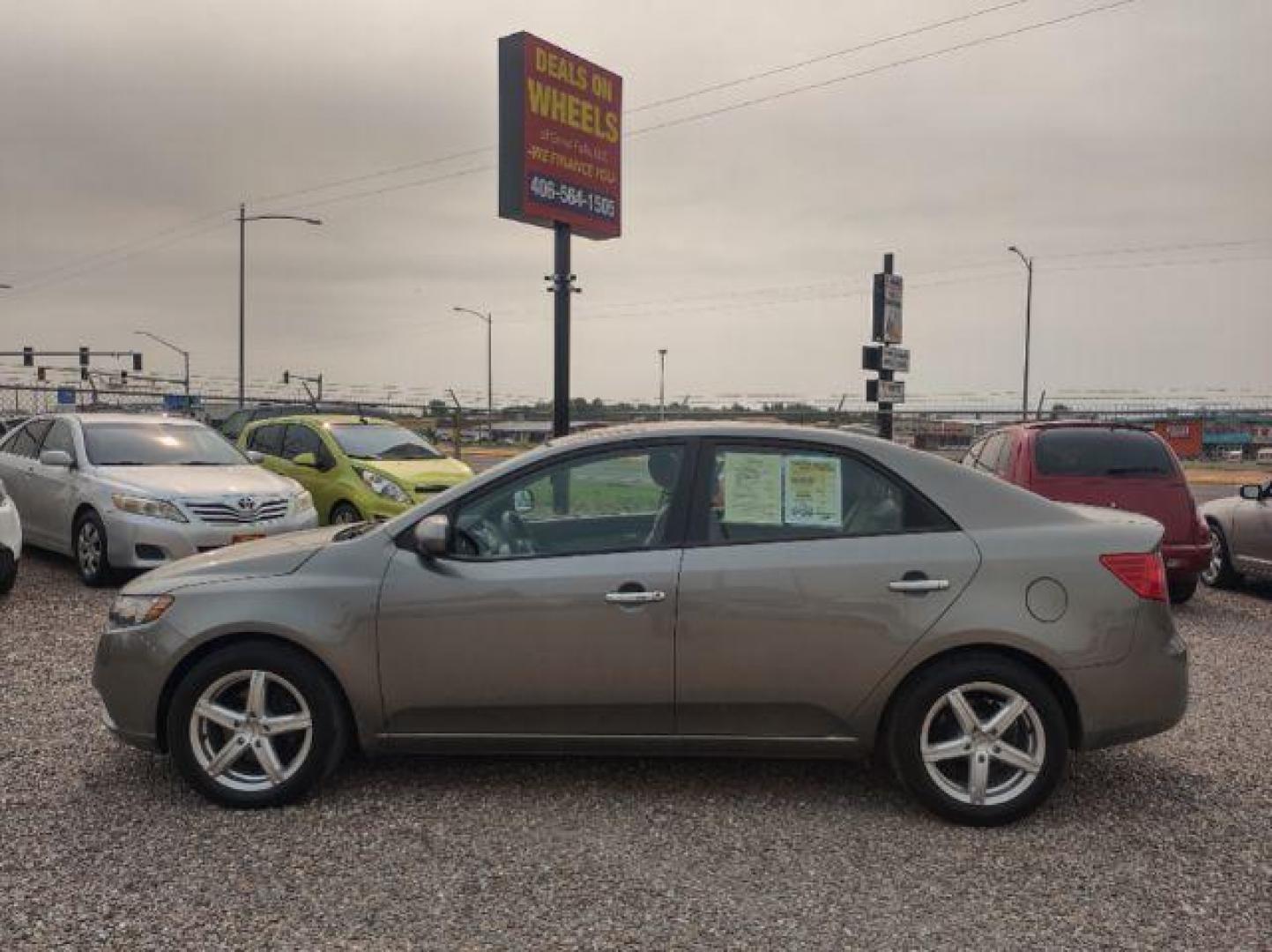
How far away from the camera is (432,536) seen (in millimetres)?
3957

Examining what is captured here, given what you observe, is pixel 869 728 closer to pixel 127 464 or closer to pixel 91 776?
pixel 91 776

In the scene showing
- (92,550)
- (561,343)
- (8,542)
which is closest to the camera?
(8,542)

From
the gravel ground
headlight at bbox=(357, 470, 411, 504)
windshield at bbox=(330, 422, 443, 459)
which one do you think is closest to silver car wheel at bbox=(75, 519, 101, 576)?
headlight at bbox=(357, 470, 411, 504)

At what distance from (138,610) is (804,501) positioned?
272 centimetres

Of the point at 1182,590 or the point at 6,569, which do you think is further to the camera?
the point at 1182,590

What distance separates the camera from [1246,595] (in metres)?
9.45

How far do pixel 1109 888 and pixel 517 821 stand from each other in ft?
6.90

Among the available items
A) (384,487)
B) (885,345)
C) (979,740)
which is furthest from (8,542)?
(885,345)

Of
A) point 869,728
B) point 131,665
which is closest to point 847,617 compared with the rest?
point 869,728

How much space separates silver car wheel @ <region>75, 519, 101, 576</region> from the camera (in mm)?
8867

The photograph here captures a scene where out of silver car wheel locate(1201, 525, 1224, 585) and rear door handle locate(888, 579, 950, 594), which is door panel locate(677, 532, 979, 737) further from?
silver car wheel locate(1201, 525, 1224, 585)

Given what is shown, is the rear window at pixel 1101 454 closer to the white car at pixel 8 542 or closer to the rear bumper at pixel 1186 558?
the rear bumper at pixel 1186 558

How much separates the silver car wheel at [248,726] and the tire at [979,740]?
2335 mm

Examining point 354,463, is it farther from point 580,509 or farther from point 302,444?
point 580,509
